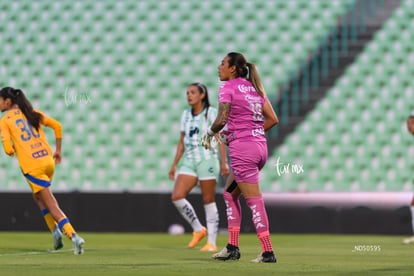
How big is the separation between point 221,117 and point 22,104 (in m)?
2.75

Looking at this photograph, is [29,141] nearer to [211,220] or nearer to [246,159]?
[211,220]

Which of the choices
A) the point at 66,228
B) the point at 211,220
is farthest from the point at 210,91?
the point at 66,228

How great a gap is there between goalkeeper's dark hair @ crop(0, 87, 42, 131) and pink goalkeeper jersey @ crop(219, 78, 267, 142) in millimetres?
2521

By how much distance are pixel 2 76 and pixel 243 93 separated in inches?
510

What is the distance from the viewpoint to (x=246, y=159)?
27.0 feet

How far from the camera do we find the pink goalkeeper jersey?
8.28 metres

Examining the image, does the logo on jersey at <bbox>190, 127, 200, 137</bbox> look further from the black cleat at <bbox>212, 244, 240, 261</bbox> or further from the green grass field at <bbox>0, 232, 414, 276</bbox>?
the black cleat at <bbox>212, 244, 240, 261</bbox>

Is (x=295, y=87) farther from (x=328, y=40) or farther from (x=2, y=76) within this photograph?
(x=2, y=76)

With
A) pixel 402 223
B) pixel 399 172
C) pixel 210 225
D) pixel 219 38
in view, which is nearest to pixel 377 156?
pixel 399 172

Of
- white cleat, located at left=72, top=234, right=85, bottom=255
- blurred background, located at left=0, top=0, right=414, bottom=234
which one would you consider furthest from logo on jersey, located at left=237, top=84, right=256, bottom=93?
blurred background, located at left=0, top=0, right=414, bottom=234

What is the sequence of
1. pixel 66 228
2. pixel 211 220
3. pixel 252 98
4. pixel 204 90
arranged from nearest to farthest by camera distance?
1. pixel 252 98
2. pixel 66 228
3. pixel 211 220
4. pixel 204 90

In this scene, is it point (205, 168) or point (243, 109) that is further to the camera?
point (205, 168)

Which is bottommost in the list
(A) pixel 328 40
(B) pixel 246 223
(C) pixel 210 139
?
(B) pixel 246 223

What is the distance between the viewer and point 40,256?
9.34m
